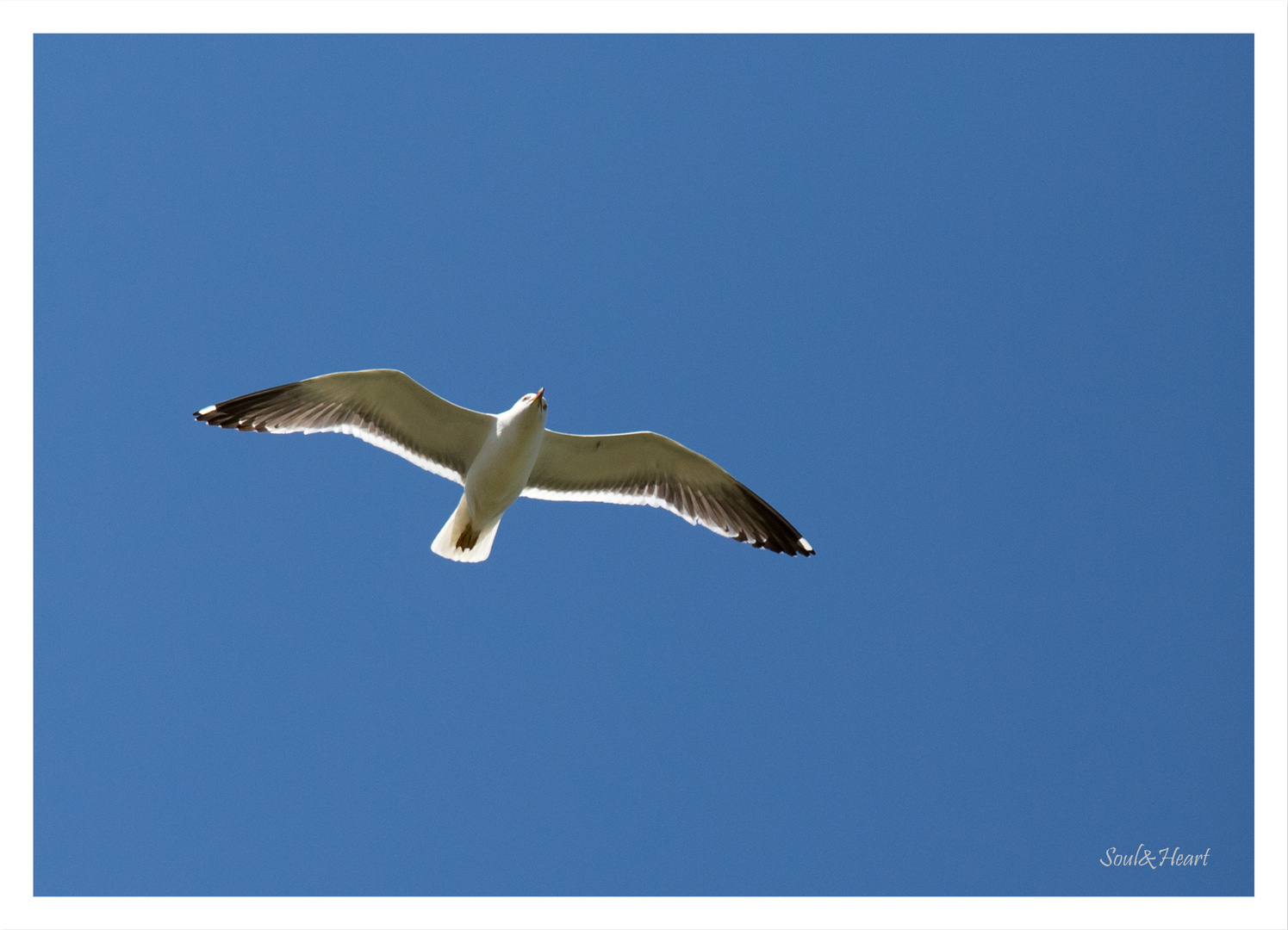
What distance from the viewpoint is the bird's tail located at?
643 centimetres

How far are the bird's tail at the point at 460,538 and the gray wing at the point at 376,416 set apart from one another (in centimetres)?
22

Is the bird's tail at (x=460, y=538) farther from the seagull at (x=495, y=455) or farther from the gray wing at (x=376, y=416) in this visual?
the gray wing at (x=376, y=416)

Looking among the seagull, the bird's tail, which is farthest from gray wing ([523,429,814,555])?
the bird's tail

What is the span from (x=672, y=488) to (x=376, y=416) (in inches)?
75.2

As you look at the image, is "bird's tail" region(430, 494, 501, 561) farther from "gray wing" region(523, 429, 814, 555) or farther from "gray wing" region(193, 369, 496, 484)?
"gray wing" region(523, 429, 814, 555)

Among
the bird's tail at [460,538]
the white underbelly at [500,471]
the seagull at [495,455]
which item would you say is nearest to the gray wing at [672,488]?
the seagull at [495,455]

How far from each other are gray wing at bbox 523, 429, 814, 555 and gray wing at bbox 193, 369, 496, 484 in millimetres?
514

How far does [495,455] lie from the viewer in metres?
6.16

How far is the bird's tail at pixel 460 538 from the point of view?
6426 mm

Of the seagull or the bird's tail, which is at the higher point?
the seagull

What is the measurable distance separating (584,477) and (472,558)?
89 cm
